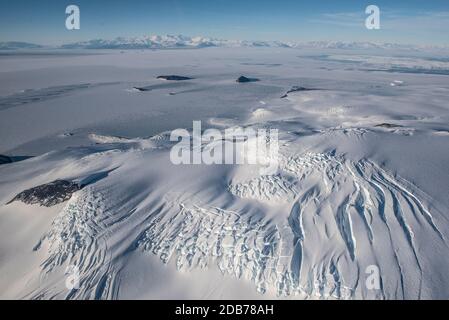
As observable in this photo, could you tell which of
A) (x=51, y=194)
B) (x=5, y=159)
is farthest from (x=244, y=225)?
(x=5, y=159)

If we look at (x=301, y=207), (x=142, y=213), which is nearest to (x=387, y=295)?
(x=301, y=207)

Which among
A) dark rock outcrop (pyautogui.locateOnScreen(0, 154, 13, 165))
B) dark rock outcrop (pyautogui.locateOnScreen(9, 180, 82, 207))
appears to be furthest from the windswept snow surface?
dark rock outcrop (pyautogui.locateOnScreen(0, 154, 13, 165))

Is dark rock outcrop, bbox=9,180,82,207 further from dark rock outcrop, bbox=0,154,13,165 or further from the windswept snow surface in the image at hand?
dark rock outcrop, bbox=0,154,13,165

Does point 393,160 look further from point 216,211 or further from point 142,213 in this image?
point 142,213

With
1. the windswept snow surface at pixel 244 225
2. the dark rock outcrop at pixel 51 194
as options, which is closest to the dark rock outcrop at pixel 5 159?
the windswept snow surface at pixel 244 225

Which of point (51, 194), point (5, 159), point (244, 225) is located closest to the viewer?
point (244, 225)

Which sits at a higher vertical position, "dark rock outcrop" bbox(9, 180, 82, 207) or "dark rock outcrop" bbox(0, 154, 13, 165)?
"dark rock outcrop" bbox(0, 154, 13, 165)

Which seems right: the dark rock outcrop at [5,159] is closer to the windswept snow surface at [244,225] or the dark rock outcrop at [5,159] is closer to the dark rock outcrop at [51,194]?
the windswept snow surface at [244,225]

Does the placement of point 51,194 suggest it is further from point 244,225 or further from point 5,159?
point 5,159
